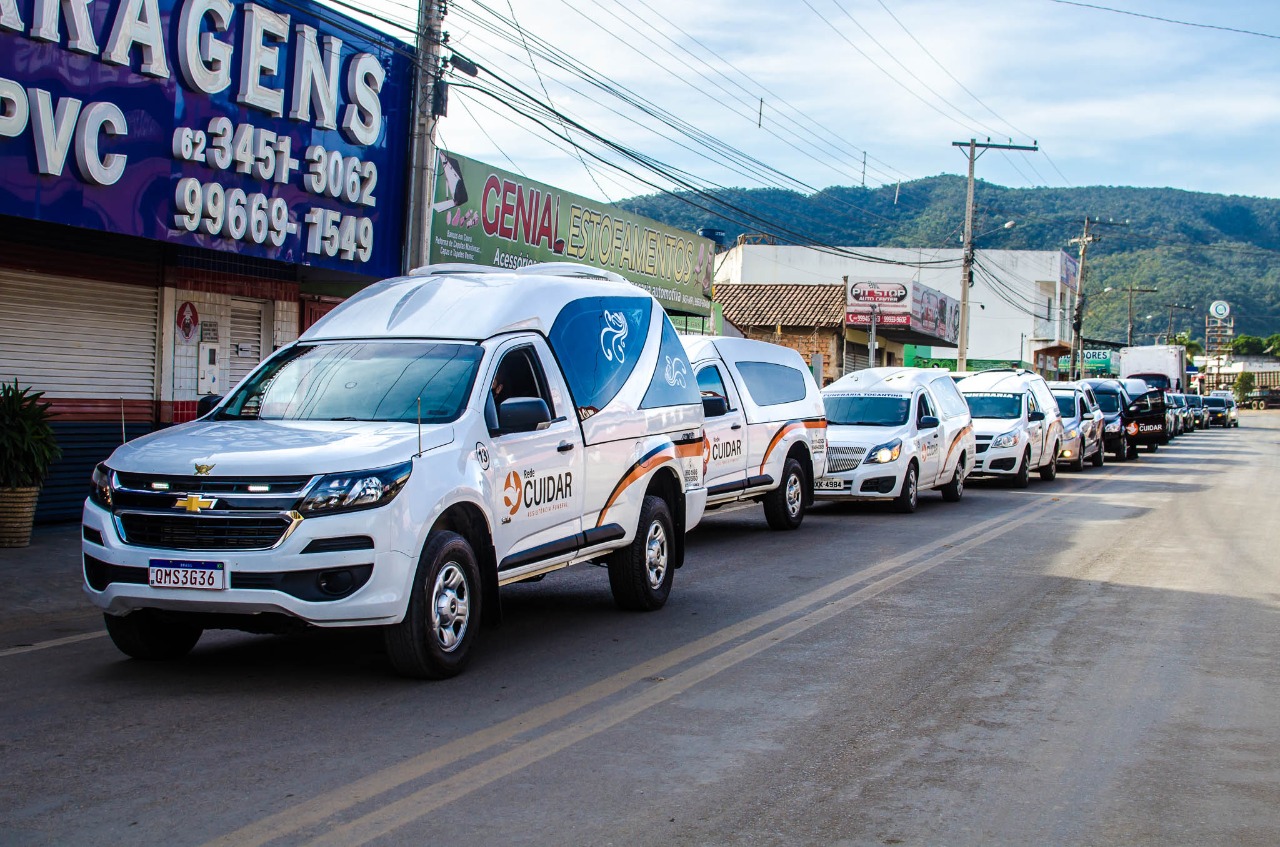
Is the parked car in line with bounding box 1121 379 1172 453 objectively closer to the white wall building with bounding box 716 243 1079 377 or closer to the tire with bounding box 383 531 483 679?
the tire with bounding box 383 531 483 679

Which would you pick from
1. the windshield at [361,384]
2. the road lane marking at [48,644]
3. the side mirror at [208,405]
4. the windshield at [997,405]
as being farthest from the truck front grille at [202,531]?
the windshield at [997,405]

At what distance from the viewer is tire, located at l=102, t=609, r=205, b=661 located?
7.36 meters

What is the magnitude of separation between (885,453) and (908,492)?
0.83m

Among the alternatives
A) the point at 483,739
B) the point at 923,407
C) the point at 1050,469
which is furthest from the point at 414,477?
the point at 1050,469

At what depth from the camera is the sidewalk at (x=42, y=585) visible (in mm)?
9312

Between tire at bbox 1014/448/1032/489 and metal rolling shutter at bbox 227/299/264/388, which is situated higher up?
metal rolling shutter at bbox 227/299/264/388

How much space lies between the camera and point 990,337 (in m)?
82.9

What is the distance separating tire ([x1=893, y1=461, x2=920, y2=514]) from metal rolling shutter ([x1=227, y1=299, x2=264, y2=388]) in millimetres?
8906

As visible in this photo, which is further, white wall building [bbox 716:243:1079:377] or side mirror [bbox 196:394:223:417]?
white wall building [bbox 716:243:1079:377]

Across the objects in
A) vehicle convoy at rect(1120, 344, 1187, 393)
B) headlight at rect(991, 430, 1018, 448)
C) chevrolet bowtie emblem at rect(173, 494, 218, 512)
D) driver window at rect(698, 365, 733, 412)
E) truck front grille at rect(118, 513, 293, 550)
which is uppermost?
vehicle convoy at rect(1120, 344, 1187, 393)

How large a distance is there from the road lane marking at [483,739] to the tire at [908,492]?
6.68m

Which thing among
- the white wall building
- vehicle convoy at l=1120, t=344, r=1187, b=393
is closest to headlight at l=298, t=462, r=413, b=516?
vehicle convoy at l=1120, t=344, r=1187, b=393

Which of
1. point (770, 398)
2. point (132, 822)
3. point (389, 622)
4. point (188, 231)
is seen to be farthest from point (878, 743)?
point (188, 231)

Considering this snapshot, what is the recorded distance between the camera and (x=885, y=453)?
17562mm
